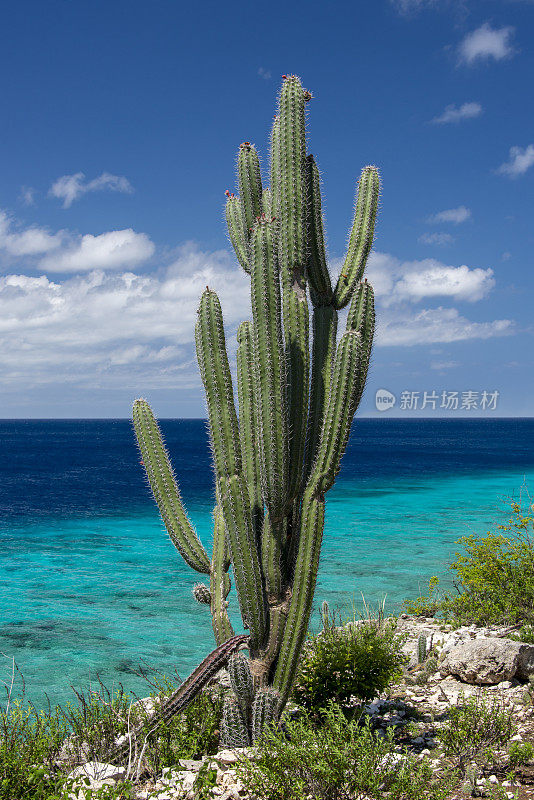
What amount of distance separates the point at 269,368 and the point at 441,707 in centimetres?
388

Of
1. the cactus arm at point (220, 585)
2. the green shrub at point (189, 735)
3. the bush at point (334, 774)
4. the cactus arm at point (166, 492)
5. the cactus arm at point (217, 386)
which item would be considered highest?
the cactus arm at point (217, 386)

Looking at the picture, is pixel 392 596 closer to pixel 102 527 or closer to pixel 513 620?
pixel 513 620

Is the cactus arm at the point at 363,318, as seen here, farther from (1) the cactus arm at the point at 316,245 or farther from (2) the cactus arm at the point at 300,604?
(2) the cactus arm at the point at 300,604

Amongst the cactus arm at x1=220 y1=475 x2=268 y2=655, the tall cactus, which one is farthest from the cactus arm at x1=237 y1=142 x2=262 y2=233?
the cactus arm at x1=220 y1=475 x2=268 y2=655

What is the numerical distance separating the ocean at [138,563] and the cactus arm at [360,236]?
195 inches

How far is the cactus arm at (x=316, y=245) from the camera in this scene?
20.3ft

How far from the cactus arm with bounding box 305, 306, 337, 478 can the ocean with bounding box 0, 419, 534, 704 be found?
379 cm

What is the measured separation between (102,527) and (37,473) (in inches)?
1083

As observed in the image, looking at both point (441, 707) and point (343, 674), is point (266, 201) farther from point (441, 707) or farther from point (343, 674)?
point (441, 707)

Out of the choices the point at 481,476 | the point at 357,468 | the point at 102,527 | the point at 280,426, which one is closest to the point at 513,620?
the point at 280,426

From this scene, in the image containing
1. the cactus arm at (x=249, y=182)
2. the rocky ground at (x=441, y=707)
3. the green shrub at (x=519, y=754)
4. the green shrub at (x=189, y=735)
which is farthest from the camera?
the cactus arm at (x=249, y=182)

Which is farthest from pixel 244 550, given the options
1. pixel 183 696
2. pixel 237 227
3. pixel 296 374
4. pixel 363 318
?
pixel 237 227

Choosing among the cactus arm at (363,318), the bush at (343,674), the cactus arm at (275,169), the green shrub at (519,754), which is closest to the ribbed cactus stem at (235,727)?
the bush at (343,674)

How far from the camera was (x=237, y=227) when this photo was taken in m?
7.00
